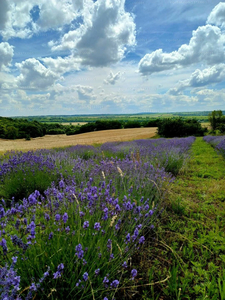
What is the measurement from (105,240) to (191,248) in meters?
1.18

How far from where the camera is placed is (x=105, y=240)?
1.73 metres

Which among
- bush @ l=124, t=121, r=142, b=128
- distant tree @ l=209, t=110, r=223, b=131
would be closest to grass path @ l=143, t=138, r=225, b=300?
distant tree @ l=209, t=110, r=223, b=131

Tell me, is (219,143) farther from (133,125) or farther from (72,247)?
(133,125)

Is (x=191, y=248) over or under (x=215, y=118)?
under

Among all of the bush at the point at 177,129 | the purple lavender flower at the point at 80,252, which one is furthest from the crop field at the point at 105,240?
the bush at the point at 177,129

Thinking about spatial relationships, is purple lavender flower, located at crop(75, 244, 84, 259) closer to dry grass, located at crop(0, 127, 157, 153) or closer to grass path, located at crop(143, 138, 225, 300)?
grass path, located at crop(143, 138, 225, 300)

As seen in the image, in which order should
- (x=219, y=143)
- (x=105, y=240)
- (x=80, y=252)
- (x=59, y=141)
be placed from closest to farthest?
(x=80, y=252)
(x=105, y=240)
(x=219, y=143)
(x=59, y=141)

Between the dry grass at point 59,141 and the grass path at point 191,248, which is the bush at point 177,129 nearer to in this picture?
the dry grass at point 59,141

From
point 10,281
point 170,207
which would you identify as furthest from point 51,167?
point 10,281

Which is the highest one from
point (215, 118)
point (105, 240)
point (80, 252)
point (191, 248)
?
point (215, 118)

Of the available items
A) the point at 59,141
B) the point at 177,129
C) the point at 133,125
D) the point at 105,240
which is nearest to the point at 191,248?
the point at 105,240

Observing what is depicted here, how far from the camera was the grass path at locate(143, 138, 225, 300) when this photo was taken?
5.76 feet

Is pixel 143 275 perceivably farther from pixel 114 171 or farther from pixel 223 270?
pixel 114 171

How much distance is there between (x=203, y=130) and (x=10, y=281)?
26.2 meters
